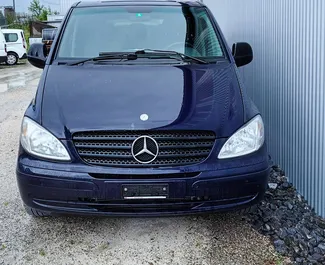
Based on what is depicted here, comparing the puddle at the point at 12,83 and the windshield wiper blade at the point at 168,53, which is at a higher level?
the windshield wiper blade at the point at 168,53

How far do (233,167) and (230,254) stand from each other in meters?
0.66

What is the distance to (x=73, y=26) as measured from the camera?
4191 millimetres

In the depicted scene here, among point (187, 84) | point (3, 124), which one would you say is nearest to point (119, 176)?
point (187, 84)

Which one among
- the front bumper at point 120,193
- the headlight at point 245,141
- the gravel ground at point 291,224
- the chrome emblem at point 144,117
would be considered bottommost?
the gravel ground at point 291,224

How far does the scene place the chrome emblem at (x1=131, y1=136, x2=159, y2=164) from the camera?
2.84 meters

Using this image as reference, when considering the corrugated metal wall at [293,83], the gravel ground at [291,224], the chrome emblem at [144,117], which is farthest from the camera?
the corrugated metal wall at [293,83]

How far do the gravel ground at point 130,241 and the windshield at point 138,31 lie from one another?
4.89 feet

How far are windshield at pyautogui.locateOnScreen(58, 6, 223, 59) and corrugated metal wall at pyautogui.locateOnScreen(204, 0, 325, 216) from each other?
Result: 712mm

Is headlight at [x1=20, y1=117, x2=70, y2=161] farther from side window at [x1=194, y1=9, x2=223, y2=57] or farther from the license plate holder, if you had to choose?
side window at [x1=194, y1=9, x2=223, y2=57]

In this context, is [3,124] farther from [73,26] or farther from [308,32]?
[308,32]

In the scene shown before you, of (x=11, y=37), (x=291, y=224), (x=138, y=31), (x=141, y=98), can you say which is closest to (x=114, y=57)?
(x=138, y=31)

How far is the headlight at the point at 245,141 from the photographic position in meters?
2.90

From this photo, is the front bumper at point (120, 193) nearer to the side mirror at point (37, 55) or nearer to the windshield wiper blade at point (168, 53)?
the windshield wiper blade at point (168, 53)

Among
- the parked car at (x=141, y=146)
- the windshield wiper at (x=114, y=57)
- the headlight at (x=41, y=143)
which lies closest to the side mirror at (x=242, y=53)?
the parked car at (x=141, y=146)
